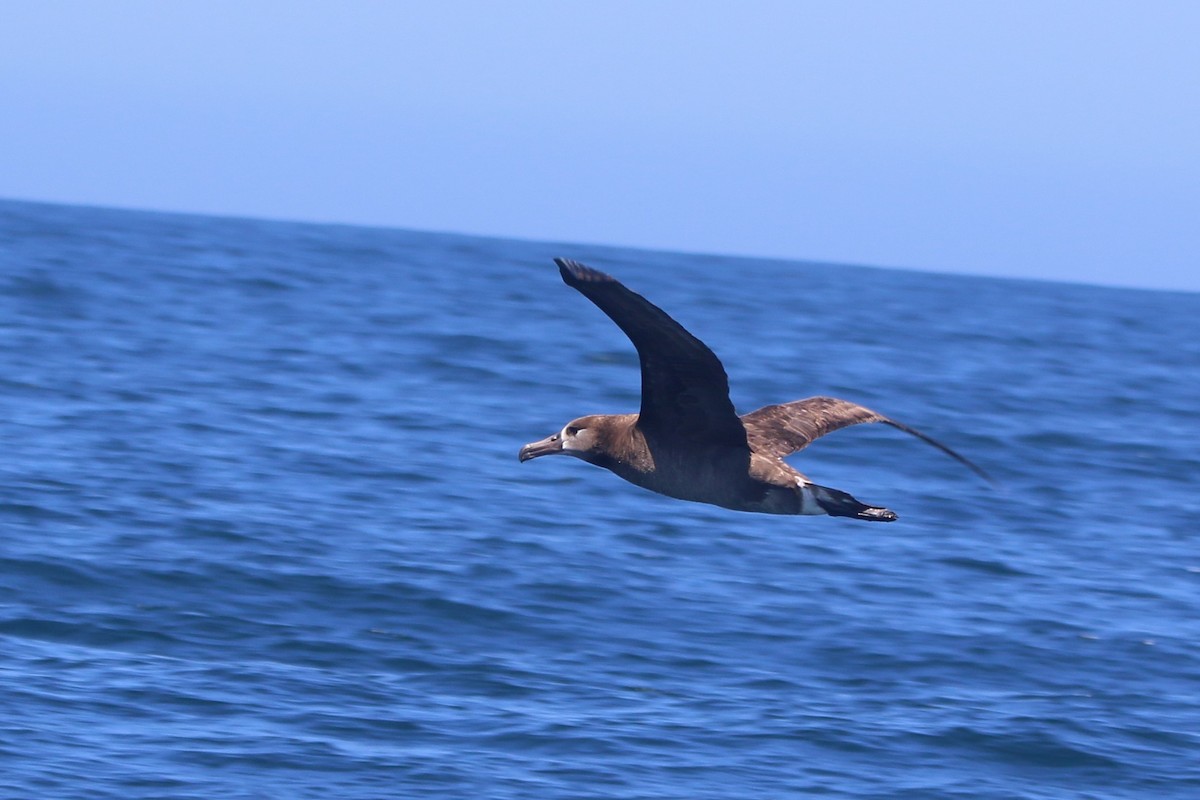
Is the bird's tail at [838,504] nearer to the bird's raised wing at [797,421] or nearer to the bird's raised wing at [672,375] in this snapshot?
the bird's raised wing at [672,375]

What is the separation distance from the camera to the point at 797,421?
10609mm

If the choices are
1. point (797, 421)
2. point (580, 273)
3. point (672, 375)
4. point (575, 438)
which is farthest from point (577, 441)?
point (580, 273)

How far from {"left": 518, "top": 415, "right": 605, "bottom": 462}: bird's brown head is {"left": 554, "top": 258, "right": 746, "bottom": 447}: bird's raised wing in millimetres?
270

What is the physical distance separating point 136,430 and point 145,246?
22.6 metres

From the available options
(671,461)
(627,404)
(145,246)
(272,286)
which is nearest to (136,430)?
(627,404)

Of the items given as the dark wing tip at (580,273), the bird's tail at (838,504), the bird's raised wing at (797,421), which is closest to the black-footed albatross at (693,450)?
the bird's tail at (838,504)

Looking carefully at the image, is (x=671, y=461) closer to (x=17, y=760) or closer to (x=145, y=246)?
(x=17, y=760)

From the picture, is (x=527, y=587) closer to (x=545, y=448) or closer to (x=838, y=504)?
(x=545, y=448)

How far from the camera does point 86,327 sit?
26.3m

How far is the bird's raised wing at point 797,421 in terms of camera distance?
10.2 metres

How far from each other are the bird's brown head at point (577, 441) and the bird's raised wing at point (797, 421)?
1046 millimetres

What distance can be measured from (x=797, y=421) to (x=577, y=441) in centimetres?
177

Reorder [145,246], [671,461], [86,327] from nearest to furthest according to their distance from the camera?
1. [671,461]
2. [86,327]
3. [145,246]

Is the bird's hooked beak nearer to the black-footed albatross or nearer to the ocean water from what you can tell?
the black-footed albatross
